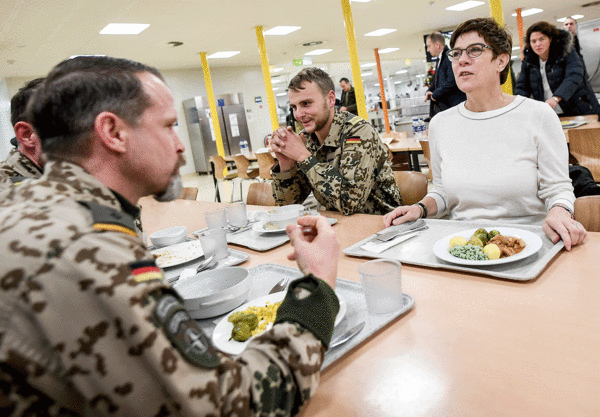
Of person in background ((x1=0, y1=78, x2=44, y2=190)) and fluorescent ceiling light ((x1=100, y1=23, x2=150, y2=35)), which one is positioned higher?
fluorescent ceiling light ((x1=100, y1=23, x2=150, y2=35))

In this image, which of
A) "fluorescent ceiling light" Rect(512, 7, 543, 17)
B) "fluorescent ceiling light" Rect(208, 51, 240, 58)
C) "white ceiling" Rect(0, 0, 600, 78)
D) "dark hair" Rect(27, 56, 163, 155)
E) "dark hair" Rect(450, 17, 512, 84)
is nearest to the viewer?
"dark hair" Rect(27, 56, 163, 155)

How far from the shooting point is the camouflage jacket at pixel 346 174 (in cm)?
194

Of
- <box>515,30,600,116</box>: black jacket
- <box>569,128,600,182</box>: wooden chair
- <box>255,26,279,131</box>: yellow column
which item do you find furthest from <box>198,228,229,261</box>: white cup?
<box>255,26,279,131</box>: yellow column

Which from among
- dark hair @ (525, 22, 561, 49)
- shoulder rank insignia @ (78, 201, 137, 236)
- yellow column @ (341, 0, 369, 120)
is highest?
yellow column @ (341, 0, 369, 120)

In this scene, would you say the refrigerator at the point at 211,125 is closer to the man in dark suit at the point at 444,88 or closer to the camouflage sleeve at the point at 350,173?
the man in dark suit at the point at 444,88

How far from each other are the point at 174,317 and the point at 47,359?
138 millimetres

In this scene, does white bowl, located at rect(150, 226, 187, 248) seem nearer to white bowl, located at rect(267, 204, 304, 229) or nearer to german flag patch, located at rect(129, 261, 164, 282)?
white bowl, located at rect(267, 204, 304, 229)

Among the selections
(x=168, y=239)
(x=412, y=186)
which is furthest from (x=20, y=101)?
(x=412, y=186)

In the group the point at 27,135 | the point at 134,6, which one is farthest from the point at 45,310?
the point at 134,6

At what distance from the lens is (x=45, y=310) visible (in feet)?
1.44

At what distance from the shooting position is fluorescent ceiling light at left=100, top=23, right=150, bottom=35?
6.85 m

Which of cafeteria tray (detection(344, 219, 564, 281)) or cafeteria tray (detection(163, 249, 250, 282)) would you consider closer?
cafeteria tray (detection(344, 219, 564, 281))

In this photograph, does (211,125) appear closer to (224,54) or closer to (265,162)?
(224,54)

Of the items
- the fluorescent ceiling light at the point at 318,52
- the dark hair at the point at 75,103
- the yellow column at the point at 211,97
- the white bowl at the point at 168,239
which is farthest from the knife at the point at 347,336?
the fluorescent ceiling light at the point at 318,52
